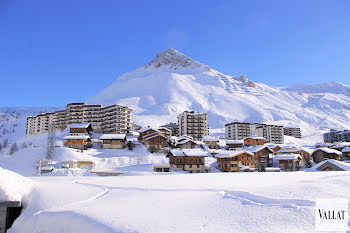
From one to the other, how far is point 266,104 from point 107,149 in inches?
6331

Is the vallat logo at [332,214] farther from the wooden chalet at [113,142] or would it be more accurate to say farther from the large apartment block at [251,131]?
the large apartment block at [251,131]

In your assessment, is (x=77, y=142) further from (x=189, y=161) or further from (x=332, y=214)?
(x=332, y=214)

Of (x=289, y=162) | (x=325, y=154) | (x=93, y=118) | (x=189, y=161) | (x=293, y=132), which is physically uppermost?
(x=93, y=118)

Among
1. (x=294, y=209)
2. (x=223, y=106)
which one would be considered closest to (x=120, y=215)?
(x=294, y=209)

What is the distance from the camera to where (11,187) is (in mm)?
13320

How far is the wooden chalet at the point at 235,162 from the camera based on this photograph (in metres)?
51.3

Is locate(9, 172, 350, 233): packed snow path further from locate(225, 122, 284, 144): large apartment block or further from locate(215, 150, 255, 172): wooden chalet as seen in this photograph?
locate(225, 122, 284, 144): large apartment block

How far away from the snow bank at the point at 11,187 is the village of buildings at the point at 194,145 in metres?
29.3

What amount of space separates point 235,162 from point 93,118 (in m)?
63.5

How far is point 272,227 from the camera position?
7.44 m

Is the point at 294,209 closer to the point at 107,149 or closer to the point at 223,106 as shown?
the point at 107,149

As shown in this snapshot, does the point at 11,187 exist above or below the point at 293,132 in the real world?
below

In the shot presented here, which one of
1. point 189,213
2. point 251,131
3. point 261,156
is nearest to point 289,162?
point 261,156

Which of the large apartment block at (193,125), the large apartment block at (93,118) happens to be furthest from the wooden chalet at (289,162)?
the large apartment block at (93,118)
